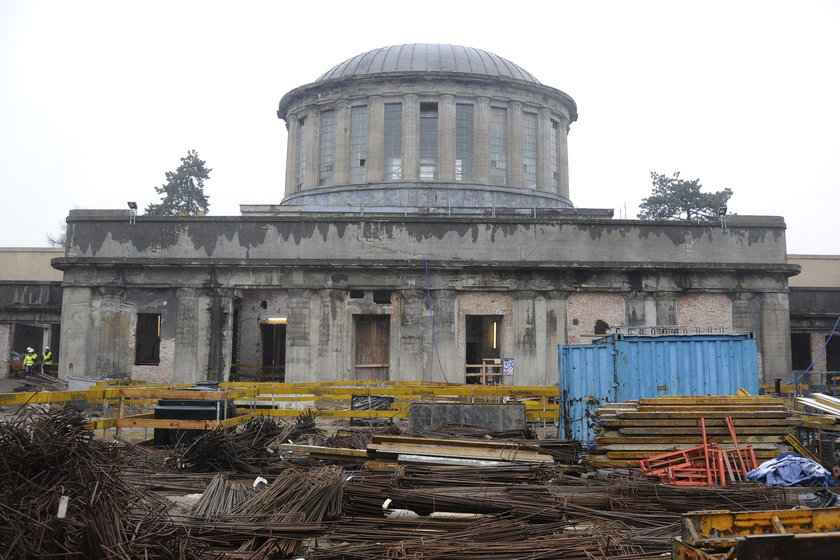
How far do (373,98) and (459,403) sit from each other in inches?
813

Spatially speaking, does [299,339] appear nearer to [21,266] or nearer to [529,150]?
[529,150]

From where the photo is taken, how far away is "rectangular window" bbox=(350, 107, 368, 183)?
32.9m

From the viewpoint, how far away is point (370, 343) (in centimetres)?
2420

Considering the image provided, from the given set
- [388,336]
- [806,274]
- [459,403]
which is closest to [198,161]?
[388,336]

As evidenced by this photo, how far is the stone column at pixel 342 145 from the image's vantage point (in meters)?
32.8

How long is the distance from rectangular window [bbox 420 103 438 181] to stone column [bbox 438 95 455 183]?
360mm

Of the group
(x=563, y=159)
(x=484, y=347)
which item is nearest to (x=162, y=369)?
(x=484, y=347)

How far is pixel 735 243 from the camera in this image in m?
24.6

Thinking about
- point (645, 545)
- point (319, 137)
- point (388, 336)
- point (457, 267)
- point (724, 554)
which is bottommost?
point (645, 545)

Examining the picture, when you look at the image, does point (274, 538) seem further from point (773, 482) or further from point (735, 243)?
point (735, 243)

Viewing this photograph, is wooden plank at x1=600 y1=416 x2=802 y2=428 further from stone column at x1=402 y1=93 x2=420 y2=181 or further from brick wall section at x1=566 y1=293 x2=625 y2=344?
stone column at x1=402 y1=93 x2=420 y2=181

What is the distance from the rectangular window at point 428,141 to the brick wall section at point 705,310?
1260cm

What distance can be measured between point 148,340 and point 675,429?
1971 centimetres

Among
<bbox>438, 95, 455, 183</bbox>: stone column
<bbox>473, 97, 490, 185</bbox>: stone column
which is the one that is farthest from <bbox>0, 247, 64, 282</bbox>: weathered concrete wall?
<bbox>473, 97, 490, 185</bbox>: stone column
